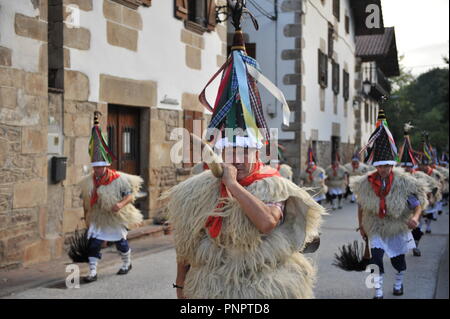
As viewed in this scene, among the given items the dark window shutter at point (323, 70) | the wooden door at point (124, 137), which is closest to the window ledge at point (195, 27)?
the wooden door at point (124, 137)

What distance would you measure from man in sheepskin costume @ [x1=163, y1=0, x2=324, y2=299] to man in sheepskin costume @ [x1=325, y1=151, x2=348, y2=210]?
1278cm

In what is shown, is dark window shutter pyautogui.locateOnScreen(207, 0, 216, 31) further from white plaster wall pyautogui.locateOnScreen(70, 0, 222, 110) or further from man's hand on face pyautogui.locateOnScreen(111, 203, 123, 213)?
man's hand on face pyautogui.locateOnScreen(111, 203, 123, 213)

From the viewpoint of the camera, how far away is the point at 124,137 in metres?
9.02

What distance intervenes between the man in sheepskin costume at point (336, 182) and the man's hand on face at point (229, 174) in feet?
43.1

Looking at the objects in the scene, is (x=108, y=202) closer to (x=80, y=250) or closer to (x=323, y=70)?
(x=80, y=250)

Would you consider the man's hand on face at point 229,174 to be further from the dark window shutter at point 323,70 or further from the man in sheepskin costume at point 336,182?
the dark window shutter at point 323,70

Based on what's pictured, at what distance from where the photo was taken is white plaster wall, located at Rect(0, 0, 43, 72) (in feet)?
20.1

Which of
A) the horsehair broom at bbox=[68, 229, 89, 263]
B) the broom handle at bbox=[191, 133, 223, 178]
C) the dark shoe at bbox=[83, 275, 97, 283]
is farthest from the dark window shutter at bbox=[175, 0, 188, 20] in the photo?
the broom handle at bbox=[191, 133, 223, 178]

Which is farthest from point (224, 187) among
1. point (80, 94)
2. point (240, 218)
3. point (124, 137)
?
point (124, 137)

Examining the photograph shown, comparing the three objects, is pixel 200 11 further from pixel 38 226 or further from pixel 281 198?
pixel 281 198

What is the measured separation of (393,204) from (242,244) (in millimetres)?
3132

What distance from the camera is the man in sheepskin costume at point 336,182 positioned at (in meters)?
15.5

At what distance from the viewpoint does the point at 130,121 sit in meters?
9.11

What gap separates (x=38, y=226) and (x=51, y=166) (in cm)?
86
